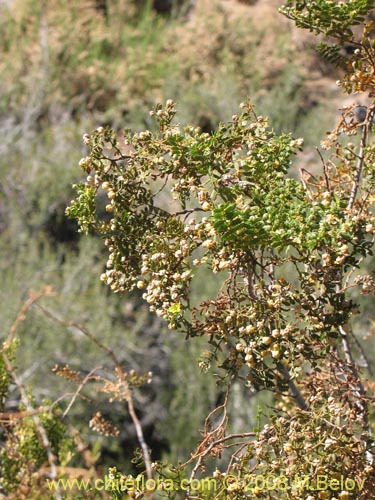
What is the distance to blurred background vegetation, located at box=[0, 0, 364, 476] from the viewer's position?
383cm

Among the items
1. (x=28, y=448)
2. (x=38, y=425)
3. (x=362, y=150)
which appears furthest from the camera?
(x=28, y=448)

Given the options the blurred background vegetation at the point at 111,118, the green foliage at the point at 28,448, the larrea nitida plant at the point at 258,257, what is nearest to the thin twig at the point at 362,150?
the larrea nitida plant at the point at 258,257

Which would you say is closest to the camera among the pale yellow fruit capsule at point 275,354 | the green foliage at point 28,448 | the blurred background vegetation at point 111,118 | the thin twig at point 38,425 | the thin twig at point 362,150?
the thin twig at point 38,425

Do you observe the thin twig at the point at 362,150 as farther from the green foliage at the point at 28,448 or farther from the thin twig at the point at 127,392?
→ the green foliage at the point at 28,448

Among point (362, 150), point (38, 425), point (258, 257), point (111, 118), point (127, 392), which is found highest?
point (111, 118)

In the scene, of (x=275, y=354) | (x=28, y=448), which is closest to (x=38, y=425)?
(x=275, y=354)

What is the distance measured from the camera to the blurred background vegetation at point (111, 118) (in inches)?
151

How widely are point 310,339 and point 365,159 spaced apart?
27 cm

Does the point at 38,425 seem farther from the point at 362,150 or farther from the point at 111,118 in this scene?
the point at 111,118

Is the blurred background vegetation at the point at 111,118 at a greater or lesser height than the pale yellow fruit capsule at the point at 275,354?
greater

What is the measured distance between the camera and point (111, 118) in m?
5.66

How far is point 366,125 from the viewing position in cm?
101

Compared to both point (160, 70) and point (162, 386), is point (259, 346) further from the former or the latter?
point (160, 70)

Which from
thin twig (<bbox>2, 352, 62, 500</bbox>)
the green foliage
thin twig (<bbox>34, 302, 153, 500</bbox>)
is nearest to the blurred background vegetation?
the green foliage
